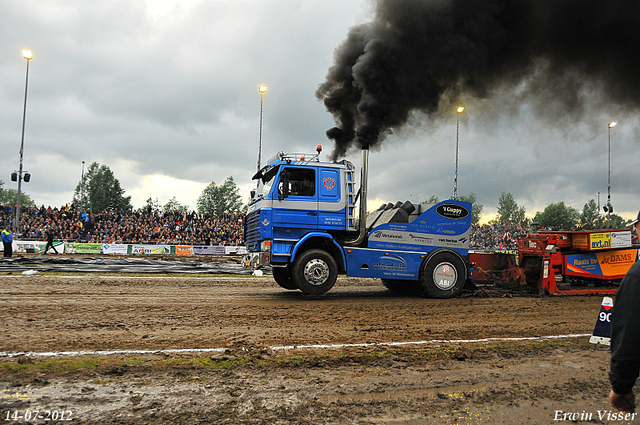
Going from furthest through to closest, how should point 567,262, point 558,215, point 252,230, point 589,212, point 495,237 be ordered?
1. point 589,212
2. point 558,215
3. point 495,237
4. point 567,262
5. point 252,230

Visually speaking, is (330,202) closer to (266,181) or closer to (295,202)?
(295,202)

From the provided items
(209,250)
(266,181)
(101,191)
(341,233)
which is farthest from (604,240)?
(101,191)

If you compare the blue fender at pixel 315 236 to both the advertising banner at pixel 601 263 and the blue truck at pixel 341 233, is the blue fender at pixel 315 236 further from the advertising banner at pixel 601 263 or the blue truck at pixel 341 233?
the advertising banner at pixel 601 263

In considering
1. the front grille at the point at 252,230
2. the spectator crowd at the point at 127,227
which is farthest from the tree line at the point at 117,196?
the front grille at the point at 252,230

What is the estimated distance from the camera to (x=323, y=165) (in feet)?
31.6

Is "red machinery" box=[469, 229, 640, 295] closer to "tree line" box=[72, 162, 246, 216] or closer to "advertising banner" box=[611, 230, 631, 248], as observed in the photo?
"advertising banner" box=[611, 230, 631, 248]

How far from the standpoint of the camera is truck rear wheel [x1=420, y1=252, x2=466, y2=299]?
32.3 feet

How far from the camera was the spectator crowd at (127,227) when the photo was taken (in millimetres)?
32469

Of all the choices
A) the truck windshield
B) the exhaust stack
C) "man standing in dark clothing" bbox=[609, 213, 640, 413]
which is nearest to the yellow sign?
the exhaust stack

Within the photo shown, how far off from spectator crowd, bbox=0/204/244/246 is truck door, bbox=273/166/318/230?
2540cm

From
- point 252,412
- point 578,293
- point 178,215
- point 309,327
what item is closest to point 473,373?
point 252,412

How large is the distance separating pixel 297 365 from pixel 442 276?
6647mm

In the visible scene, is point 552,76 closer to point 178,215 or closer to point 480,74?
point 480,74

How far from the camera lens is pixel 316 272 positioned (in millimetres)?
9094
